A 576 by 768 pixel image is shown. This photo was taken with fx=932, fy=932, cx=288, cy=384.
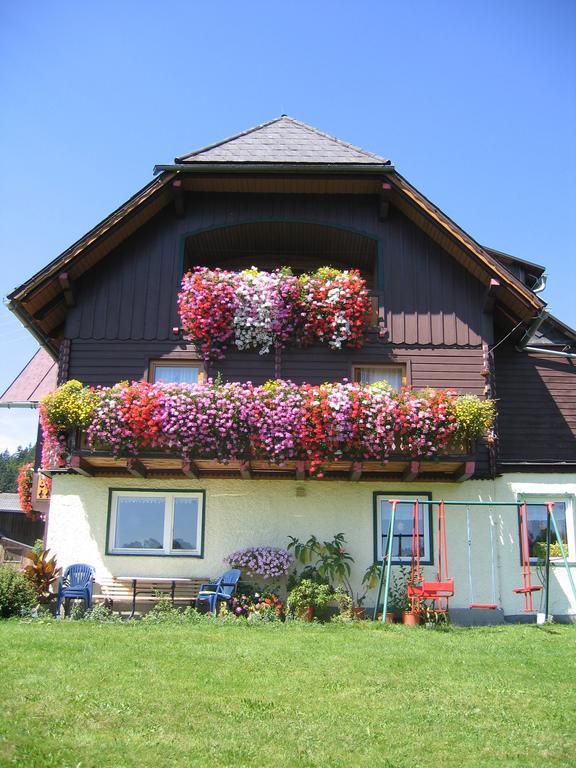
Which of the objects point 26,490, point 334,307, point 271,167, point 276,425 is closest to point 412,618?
point 276,425

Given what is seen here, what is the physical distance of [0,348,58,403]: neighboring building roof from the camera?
2425cm

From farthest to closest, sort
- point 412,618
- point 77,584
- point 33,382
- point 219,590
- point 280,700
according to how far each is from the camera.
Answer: point 33,382 < point 77,584 < point 219,590 < point 412,618 < point 280,700

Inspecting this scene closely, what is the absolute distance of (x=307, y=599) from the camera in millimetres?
16250

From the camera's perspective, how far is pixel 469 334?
1836 centimetres

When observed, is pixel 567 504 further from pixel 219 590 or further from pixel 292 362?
pixel 219 590

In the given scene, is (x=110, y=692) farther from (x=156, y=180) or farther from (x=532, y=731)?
(x=156, y=180)

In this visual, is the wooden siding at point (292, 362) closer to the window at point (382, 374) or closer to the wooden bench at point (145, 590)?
the window at point (382, 374)

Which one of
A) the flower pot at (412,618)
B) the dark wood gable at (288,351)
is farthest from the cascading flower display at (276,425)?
the flower pot at (412,618)

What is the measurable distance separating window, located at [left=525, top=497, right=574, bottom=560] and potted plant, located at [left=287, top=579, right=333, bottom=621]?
4.38 metres

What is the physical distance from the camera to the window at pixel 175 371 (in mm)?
18297

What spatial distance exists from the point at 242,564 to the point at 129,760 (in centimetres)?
923

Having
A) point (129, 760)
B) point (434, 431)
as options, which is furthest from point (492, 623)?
point (129, 760)

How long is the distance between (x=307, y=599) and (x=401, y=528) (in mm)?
2536

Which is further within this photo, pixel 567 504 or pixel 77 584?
pixel 567 504
